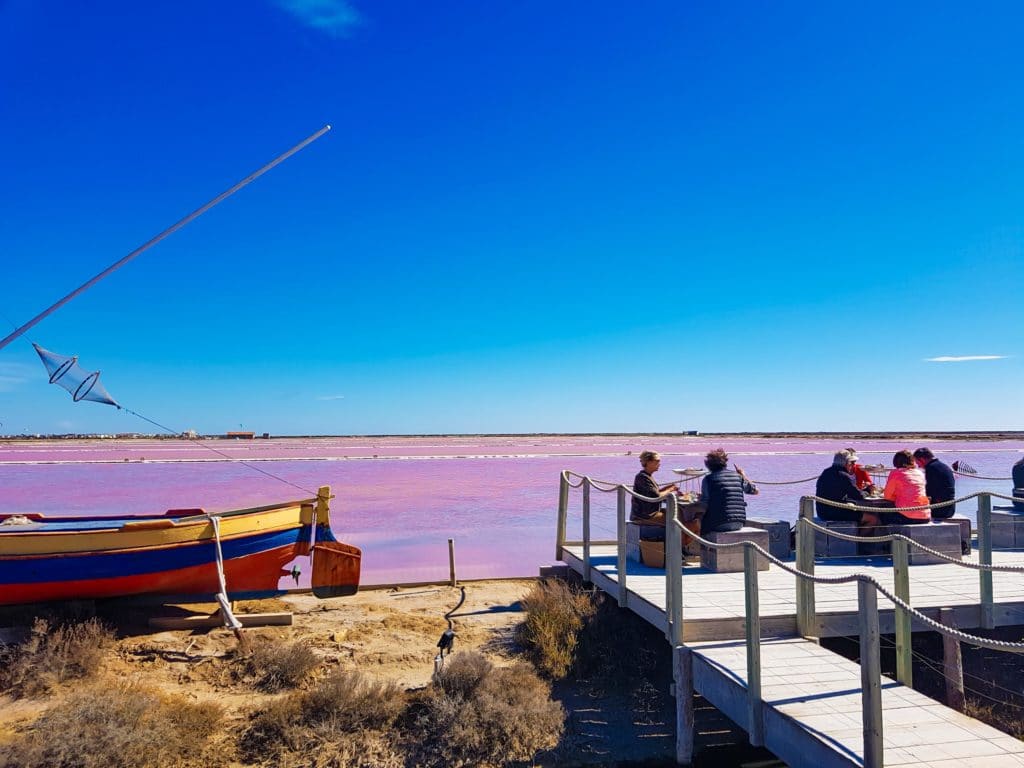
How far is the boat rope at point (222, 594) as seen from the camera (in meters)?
8.91

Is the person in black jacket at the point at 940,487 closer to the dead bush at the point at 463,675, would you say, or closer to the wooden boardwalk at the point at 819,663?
the wooden boardwalk at the point at 819,663

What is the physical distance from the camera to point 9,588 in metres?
8.90

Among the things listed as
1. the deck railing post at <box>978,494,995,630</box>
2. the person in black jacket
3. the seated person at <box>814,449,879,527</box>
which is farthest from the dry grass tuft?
the person in black jacket

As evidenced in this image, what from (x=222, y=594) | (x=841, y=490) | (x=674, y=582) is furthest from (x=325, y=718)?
(x=841, y=490)

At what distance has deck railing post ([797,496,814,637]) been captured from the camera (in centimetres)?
594

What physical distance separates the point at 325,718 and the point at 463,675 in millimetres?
1381

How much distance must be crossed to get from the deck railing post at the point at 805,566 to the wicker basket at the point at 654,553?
2152 millimetres

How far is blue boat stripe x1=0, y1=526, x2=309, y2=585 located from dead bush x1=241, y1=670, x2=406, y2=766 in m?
3.18

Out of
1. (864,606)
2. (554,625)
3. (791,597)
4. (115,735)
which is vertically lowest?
(115,735)

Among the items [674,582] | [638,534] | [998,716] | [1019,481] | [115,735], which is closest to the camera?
[674,582]

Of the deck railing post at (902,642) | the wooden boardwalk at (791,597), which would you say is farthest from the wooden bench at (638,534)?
the deck railing post at (902,642)

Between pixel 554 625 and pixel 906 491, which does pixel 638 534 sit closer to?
pixel 554 625

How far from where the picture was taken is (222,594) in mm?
9242

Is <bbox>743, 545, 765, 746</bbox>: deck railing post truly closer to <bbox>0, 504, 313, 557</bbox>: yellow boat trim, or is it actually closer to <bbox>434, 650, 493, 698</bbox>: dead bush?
<bbox>434, 650, 493, 698</bbox>: dead bush
